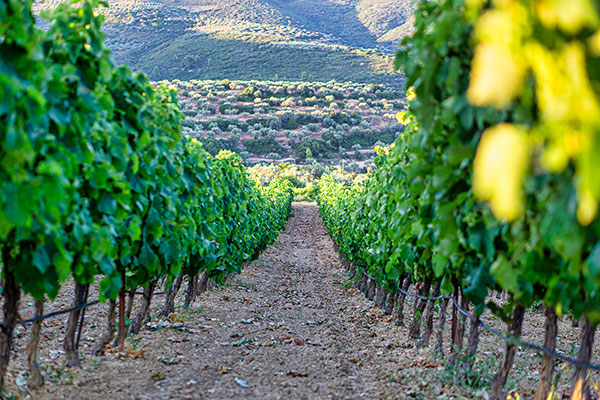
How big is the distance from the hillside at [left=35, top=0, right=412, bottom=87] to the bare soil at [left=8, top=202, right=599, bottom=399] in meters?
65.8

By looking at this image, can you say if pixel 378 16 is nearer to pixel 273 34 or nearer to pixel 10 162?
pixel 273 34

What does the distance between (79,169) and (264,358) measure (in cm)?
323

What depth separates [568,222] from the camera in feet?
4.80

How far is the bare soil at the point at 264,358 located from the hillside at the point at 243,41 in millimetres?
65759

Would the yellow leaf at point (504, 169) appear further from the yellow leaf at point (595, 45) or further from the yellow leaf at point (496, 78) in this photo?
the yellow leaf at point (595, 45)

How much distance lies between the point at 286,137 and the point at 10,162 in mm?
56967

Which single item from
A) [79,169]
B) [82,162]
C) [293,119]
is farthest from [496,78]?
[293,119]

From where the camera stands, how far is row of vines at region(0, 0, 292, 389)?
2.49 metres

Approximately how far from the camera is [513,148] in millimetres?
1026

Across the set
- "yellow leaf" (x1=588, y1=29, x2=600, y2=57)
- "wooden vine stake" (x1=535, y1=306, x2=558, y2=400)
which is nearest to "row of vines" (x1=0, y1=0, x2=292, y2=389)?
"yellow leaf" (x1=588, y1=29, x2=600, y2=57)

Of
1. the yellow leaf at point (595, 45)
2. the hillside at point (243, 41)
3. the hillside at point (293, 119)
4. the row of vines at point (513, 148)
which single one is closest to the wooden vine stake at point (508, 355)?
the row of vines at point (513, 148)

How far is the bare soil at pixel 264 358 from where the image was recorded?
4.44 meters

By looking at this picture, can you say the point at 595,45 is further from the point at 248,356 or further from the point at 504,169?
the point at 248,356

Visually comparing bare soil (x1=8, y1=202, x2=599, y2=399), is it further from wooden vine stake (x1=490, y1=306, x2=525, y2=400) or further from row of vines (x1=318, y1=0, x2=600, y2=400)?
row of vines (x1=318, y1=0, x2=600, y2=400)
